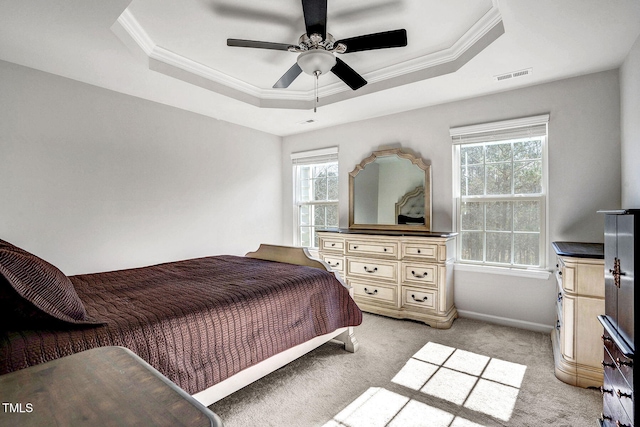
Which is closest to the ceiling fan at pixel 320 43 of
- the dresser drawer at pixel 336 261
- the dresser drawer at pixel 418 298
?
the dresser drawer at pixel 336 261

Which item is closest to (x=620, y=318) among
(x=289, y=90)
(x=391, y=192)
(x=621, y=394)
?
(x=621, y=394)

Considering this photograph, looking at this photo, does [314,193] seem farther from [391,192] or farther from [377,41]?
[377,41]

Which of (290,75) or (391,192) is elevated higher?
(290,75)

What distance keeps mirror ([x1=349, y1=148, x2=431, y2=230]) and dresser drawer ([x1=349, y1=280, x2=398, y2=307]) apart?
0.79 meters

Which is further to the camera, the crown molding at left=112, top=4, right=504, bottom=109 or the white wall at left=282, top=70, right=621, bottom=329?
the white wall at left=282, top=70, right=621, bottom=329

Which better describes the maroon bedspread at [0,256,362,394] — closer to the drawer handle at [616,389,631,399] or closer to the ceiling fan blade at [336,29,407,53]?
the drawer handle at [616,389,631,399]

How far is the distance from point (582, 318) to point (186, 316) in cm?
257

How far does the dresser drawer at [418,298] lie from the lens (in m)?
3.31

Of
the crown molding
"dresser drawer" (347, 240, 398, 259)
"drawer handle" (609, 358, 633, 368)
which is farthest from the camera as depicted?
"dresser drawer" (347, 240, 398, 259)

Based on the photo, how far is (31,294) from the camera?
1279mm

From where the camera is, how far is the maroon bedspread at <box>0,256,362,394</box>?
133cm

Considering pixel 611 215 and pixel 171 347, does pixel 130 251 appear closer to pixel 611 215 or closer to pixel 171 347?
pixel 171 347

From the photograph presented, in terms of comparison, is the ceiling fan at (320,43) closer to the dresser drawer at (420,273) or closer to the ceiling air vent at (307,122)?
the ceiling air vent at (307,122)

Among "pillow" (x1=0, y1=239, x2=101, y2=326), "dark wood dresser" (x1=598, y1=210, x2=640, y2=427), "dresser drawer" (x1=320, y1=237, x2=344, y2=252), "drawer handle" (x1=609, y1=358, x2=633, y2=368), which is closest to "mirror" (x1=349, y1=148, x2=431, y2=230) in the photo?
"dresser drawer" (x1=320, y1=237, x2=344, y2=252)
